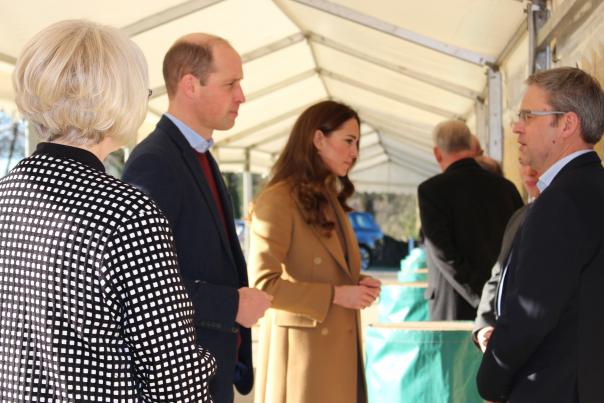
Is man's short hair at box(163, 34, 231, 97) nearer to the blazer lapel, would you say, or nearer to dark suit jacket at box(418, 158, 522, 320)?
the blazer lapel

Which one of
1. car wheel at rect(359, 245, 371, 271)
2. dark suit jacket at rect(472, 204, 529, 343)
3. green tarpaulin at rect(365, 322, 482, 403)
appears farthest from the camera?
car wheel at rect(359, 245, 371, 271)

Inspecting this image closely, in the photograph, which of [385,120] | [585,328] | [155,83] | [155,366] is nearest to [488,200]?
[585,328]

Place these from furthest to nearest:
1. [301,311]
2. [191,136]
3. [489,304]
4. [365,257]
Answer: [365,257], [301,311], [489,304], [191,136]

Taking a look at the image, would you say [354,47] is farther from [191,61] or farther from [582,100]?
[582,100]

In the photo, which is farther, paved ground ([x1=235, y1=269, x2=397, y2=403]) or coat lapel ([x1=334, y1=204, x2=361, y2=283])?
paved ground ([x1=235, y1=269, x2=397, y2=403])

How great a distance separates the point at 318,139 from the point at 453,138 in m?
1.47

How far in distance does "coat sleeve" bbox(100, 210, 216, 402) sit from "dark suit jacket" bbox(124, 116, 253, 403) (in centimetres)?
65

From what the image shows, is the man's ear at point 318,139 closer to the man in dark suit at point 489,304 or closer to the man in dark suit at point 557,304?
the man in dark suit at point 489,304

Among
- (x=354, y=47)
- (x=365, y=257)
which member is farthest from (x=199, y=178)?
(x=365, y=257)

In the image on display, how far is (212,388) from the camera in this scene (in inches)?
82.4

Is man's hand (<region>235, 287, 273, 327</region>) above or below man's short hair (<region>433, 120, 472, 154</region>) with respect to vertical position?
below

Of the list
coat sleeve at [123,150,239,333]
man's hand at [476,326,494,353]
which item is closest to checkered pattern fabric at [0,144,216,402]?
coat sleeve at [123,150,239,333]

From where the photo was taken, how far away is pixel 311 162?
297 centimetres

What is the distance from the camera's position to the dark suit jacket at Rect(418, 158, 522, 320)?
404 cm
